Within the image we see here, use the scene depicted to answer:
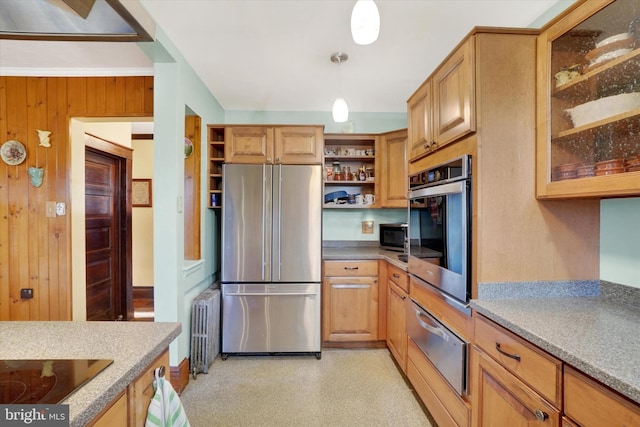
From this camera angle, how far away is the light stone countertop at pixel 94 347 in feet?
2.08

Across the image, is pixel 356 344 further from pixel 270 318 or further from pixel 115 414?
pixel 115 414

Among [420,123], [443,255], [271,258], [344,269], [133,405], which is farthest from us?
[344,269]

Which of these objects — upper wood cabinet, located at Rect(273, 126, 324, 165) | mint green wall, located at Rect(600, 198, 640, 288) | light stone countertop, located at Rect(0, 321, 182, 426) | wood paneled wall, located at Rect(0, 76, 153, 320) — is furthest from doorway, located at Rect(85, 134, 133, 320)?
mint green wall, located at Rect(600, 198, 640, 288)

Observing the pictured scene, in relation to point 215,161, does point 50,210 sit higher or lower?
lower

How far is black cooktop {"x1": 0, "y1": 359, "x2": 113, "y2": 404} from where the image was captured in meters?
0.62

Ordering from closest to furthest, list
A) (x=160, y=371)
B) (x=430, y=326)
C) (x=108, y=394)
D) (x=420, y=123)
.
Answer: (x=108, y=394)
(x=160, y=371)
(x=430, y=326)
(x=420, y=123)

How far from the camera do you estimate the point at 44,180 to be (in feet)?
8.22

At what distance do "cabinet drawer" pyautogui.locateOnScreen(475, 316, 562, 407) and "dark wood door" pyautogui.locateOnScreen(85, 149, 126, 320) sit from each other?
11.7ft

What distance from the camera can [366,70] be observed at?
2.48m

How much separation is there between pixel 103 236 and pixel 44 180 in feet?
3.03

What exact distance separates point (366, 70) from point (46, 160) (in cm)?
286

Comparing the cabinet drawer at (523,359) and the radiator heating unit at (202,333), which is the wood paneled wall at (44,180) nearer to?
the radiator heating unit at (202,333)

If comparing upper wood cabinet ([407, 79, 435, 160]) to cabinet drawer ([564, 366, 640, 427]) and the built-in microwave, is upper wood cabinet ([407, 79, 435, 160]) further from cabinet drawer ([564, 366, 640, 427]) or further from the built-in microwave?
cabinet drawer ([564, 366, 640, 427])

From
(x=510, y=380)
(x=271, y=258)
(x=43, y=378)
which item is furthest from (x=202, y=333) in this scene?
(x=510, y=380)
